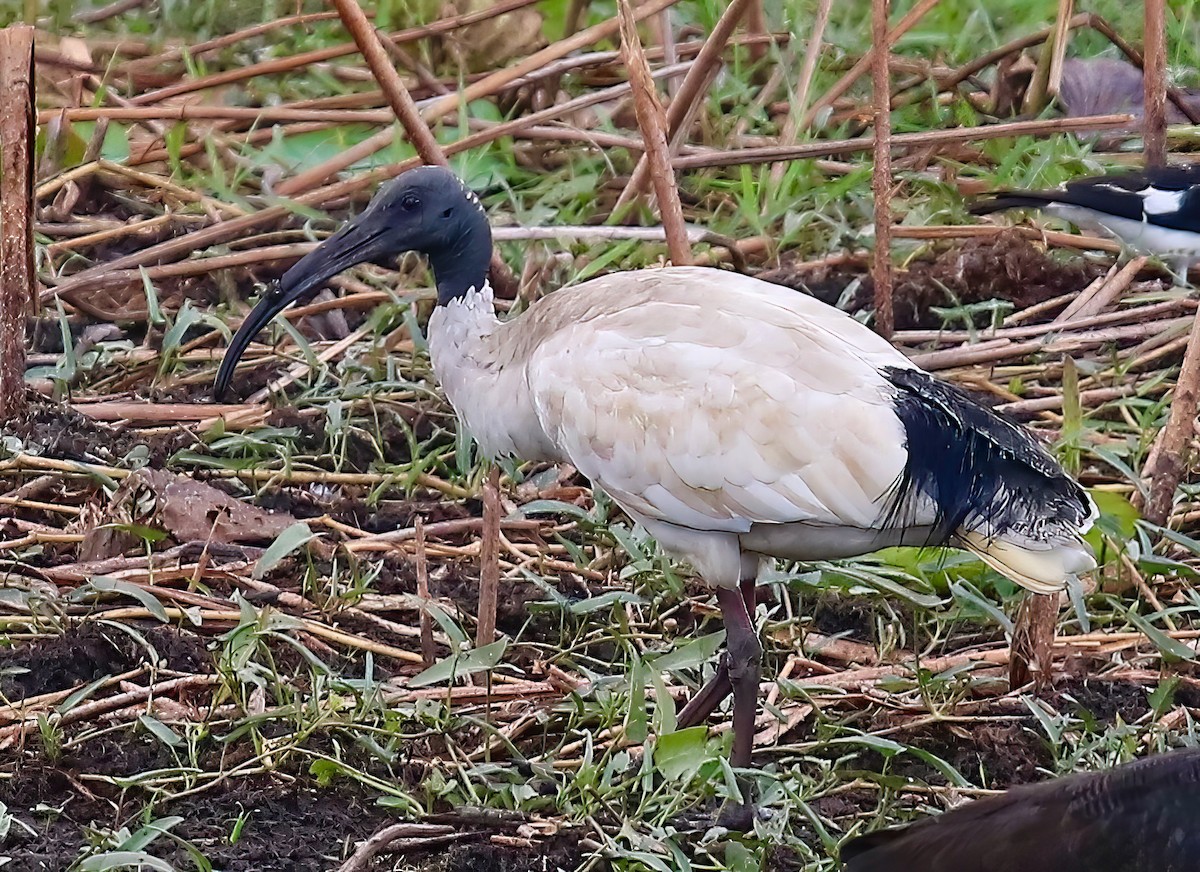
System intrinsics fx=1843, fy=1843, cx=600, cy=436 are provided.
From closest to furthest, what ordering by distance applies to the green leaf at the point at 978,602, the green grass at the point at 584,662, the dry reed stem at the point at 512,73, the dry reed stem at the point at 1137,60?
1. the green grass at the point at 584,662
2. the green leaf at the point at 978,602
3. the dry reed stem at the point at 512,73
4. the dry reed stem at the point at 1137,60

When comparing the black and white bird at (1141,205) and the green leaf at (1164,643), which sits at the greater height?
the black and white bird at (1141,205)

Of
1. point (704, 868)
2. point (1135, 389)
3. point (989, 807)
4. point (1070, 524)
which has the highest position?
point (989, 807)

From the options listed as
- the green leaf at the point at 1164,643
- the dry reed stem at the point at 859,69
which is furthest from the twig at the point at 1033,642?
the dry reed stem at the point at 859,69

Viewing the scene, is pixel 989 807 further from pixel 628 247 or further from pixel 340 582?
pixel 628 247

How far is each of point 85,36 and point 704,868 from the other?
531cm

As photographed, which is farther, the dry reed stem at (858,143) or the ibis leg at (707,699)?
the dry reed stem at (858,143)

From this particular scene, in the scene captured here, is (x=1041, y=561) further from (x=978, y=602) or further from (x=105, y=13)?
(x=105, y=13)

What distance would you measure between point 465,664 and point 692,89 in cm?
215

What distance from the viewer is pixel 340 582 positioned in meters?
4.25

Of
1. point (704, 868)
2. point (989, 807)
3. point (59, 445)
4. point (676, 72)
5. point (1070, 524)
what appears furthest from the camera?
point (676, 72)

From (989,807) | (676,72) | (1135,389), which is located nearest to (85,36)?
(676,72)

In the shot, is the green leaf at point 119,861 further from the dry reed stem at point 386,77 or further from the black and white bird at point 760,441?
the dry reed stem at point 386,77

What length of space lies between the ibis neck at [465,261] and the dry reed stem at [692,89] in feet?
1.43

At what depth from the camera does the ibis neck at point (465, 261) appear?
411 cm
